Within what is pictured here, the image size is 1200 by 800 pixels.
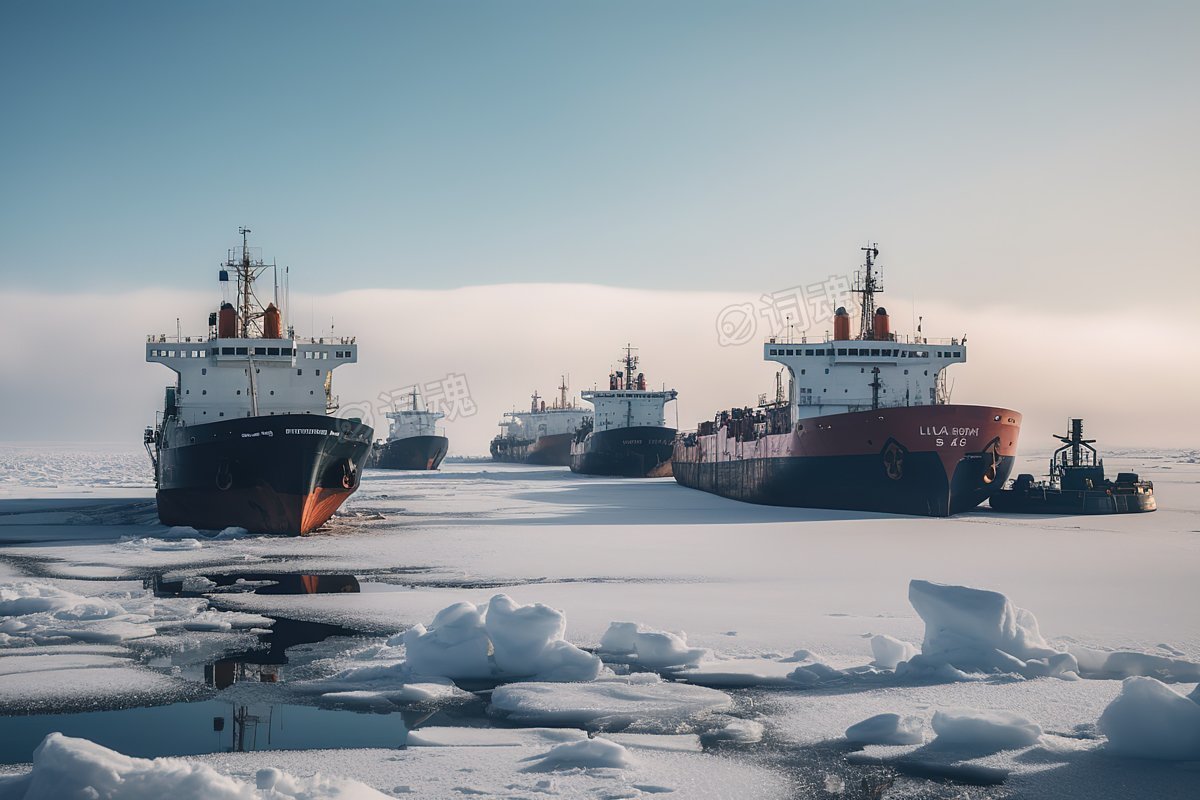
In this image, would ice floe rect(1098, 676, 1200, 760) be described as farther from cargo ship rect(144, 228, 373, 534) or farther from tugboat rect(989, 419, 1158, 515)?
tugboat rect(989, 419, 1158, 515)

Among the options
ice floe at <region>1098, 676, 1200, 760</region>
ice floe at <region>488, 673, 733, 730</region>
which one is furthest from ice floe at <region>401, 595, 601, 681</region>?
ice floe at <region>1098, 676, 1200, 760</region>

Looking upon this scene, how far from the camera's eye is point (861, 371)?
3688 cm

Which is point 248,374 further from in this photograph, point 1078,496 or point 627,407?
point 627,407

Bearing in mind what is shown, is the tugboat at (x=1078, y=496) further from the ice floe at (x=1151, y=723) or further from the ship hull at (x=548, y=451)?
the ship hull at (x=548, y=451)

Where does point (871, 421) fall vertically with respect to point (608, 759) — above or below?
above

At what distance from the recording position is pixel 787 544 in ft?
64.3

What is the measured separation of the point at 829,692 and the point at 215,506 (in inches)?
761

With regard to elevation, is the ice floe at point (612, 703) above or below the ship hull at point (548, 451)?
below

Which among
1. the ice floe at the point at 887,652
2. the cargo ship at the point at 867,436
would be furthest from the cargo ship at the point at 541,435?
the ice floe at the point at 887,652

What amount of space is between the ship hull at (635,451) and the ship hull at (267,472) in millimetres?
41390

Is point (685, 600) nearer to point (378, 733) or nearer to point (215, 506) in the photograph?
point (378, 733)

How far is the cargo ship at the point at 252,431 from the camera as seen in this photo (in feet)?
75.3

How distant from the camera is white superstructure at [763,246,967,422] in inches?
1436

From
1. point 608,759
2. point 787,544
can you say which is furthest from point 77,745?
point 787,544
